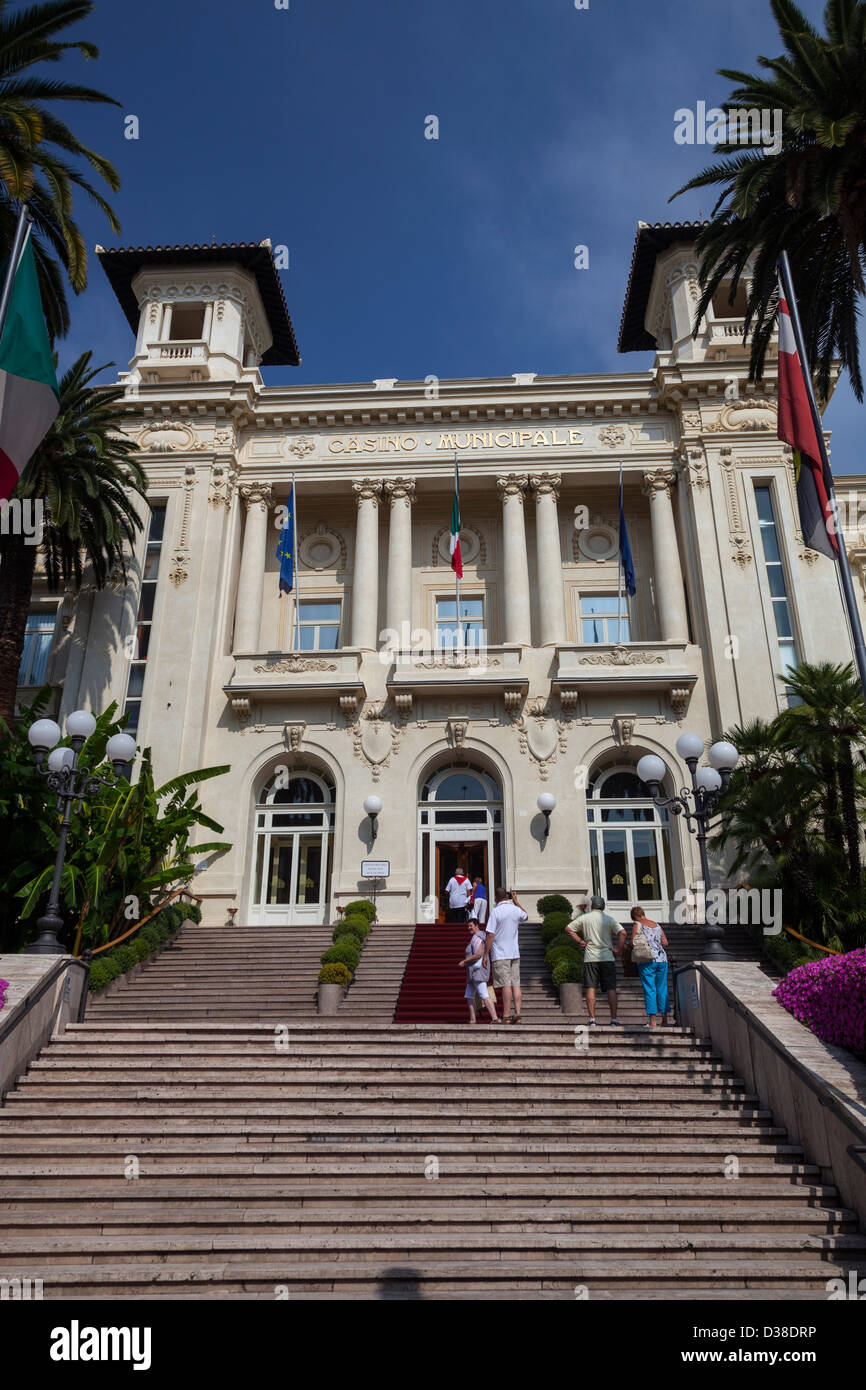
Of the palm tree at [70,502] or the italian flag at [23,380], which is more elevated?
the palm tree at [70,502]

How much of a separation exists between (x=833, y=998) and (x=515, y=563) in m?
19.6

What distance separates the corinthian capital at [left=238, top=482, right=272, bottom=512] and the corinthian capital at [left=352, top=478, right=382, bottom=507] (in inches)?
110

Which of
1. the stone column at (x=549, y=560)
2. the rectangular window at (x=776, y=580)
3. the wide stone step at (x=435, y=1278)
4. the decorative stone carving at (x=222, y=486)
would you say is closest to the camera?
the wide stone step at (x=435, y=1278)

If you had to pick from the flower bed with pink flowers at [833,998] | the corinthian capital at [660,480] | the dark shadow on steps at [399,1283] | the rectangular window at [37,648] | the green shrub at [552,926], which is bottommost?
the dark shadow on steps at [399,1283]

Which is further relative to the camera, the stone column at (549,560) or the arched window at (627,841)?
the stone column at (549,560)

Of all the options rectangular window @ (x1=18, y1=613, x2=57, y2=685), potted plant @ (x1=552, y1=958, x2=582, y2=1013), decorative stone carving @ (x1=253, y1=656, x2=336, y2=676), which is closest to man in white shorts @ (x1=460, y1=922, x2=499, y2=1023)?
potted plant @ (x1=552, y1=958, x2=582, y2=1013)

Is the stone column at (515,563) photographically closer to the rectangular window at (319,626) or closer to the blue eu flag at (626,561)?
the blue eu flag at (626,561)

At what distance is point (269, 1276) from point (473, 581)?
79.8 feet

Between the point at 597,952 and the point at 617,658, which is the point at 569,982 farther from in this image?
the point at 617,658

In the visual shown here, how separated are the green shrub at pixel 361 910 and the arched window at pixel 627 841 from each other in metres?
6.40

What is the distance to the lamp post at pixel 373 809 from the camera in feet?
80.3

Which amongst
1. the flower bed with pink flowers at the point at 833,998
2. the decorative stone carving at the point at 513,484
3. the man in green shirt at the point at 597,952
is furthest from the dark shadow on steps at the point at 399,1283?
the decorative stone carving at the point at 513,484

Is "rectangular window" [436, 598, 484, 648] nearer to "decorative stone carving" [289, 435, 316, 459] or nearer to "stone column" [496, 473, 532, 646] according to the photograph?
"stone column" [496, 473, 532, 646]

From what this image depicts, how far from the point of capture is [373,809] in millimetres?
24500
